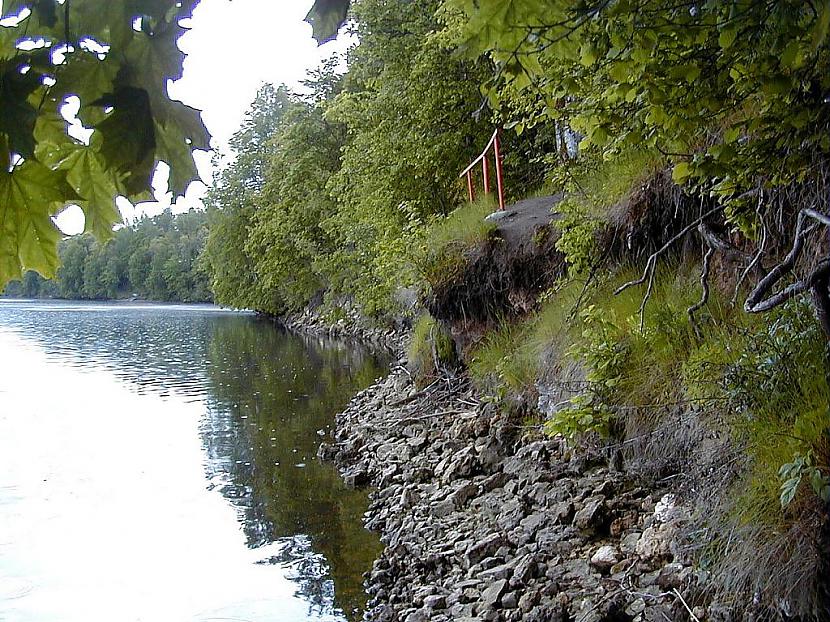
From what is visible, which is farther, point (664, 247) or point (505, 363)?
point (505, 363)

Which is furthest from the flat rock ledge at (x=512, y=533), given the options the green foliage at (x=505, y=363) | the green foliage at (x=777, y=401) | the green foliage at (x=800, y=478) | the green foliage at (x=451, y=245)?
the green foliage at (x=451, y=245)

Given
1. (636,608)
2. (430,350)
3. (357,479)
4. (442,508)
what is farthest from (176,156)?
(430,350)

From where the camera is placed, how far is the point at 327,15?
4.87ft

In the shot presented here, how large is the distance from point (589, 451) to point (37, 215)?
572 cm

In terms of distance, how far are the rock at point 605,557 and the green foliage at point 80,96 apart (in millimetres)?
A: 4342

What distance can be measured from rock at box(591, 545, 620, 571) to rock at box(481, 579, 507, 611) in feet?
2.09

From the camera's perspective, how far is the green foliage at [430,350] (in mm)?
10914

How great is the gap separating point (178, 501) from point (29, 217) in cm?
894

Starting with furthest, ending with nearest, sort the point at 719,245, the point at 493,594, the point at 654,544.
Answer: the point at 719,245, the point at 493,594, the point at 654,544

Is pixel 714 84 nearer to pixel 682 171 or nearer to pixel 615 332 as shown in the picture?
pixel 682 171

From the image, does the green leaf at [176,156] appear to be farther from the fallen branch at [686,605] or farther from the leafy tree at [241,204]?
the leafy tree at [241,204]

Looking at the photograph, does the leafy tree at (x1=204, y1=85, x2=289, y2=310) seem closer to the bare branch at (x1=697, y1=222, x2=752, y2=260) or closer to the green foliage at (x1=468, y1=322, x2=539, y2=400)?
the green foliage at (x1=468, y1=322, x2=539, y2=400)

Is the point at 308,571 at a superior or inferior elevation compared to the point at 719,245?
inferior

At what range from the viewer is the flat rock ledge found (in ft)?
15.0
